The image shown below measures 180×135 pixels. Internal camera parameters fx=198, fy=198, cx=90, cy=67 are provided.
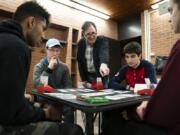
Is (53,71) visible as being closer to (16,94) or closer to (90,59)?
(90,59)

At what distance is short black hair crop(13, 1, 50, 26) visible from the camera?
1179mm

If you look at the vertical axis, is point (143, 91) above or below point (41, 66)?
below

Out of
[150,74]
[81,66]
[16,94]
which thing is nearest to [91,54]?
[81,66]

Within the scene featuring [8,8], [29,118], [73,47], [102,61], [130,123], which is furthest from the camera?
[73,47]

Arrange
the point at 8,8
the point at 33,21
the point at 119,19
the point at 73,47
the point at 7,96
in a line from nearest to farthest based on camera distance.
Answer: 1. the point at 7,96
2. the point at 33,21
3. the point at 8,8
4. the point at 73,47
5. the point at 119,19

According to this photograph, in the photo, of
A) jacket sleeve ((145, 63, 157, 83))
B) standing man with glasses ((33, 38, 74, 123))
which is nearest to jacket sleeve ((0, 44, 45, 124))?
standing man with glasses ((33, 38, 74, 123))

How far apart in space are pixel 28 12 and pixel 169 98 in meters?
0.93

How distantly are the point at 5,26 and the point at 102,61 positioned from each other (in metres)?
1.31

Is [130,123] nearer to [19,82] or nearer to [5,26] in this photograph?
[19,82]

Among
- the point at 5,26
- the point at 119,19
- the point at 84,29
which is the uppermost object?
the point at 119,19

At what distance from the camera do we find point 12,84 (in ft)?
2.80

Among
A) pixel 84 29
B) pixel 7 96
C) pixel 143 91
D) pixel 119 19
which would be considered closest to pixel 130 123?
pixel 143 91

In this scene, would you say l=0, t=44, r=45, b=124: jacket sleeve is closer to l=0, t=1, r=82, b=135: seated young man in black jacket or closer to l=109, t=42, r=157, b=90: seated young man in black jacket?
l=0, t=1, r=82, b=135: seated young man in black jacket

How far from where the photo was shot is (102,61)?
2.19 meters
